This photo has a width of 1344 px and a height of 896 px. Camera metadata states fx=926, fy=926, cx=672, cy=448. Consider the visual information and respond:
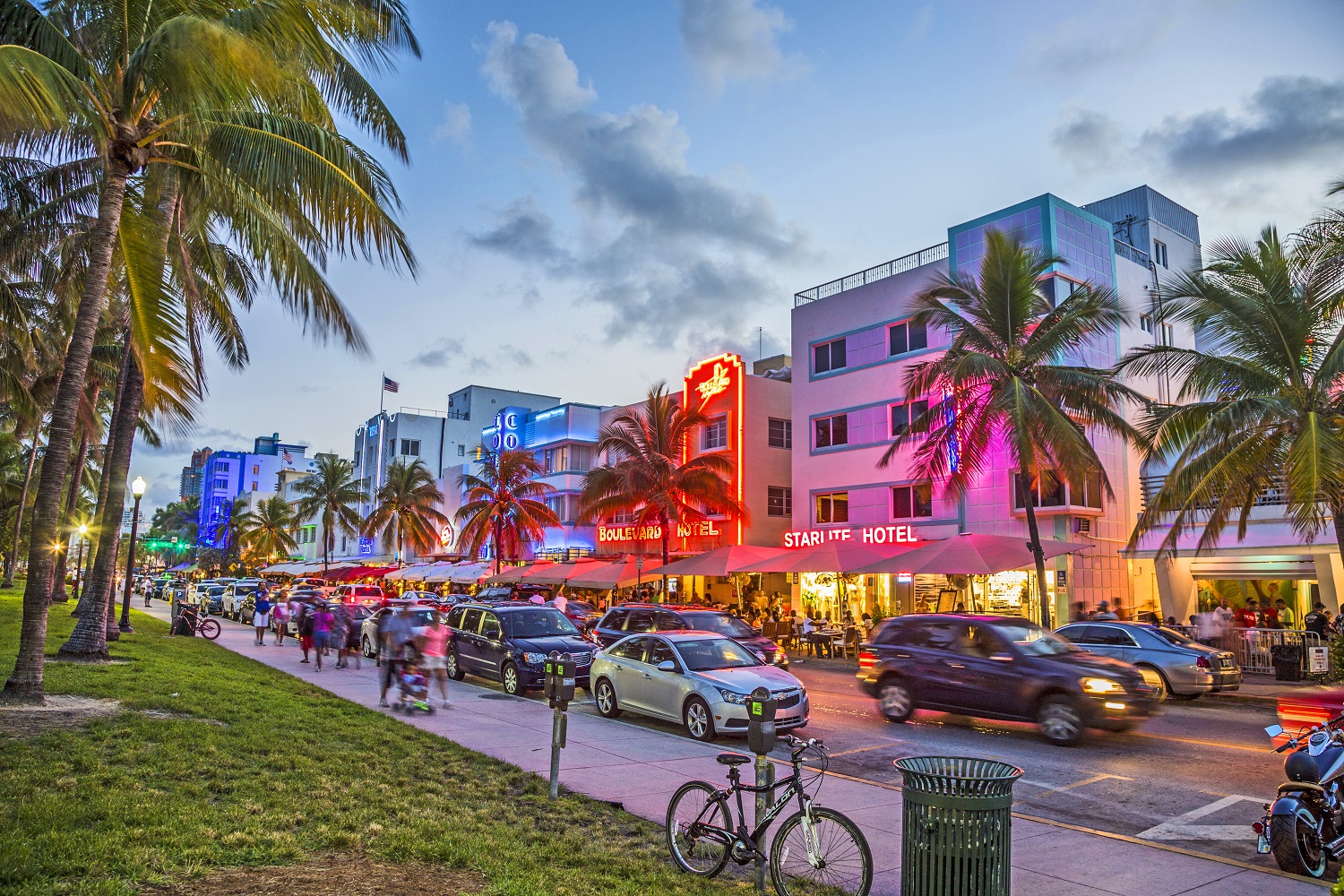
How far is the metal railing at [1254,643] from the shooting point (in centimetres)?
2120

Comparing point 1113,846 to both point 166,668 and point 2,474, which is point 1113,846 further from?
point 2,474

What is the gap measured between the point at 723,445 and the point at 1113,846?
30.8 m

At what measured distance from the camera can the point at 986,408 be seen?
22.6 m

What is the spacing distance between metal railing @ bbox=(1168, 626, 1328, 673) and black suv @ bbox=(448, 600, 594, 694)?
14.6 m

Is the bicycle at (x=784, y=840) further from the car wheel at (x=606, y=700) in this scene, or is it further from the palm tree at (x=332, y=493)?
the palm tree at (x=332, y=493)

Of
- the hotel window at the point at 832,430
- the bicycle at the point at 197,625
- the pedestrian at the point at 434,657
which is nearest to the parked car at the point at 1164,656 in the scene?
the pedestrian at the point at 434,657

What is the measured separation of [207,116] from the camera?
11539 millimetres

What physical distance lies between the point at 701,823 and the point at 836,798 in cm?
309

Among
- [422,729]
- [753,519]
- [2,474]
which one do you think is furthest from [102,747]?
[2,474]

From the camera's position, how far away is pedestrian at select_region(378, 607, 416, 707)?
14.9 metres

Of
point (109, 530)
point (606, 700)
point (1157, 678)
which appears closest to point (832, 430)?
point (1157, 678)

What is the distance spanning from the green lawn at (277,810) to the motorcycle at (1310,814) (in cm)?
406

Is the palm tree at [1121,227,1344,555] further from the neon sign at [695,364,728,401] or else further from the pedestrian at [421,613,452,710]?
the neon sign at [695,364,728,401]

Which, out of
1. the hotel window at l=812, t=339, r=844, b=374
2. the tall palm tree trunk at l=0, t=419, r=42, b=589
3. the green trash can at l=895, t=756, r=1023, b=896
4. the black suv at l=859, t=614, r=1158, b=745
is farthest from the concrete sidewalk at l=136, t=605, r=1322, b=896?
the tall palm tree trunk at l=0, t=419, r=42, b=589
